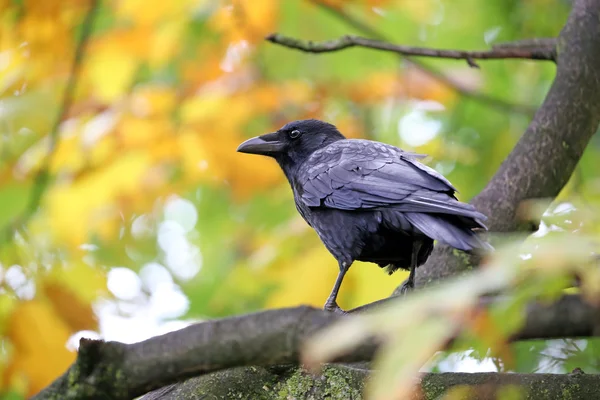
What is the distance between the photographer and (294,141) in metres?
4.84

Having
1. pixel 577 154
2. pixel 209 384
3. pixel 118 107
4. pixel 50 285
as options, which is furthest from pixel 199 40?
pixel 209 384

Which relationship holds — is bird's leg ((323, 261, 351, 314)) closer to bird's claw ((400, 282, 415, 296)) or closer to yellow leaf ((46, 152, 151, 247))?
bird's claw ((400, 282, 415, 296))

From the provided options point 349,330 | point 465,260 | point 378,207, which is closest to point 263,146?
point 378,207

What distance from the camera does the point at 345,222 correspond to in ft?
12.9

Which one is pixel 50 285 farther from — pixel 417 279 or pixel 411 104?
pixel 411 104

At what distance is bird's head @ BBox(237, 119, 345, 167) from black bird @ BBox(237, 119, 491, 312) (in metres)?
0.16

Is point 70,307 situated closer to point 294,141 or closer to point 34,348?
point 34,348

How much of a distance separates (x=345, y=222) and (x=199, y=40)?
2583mm

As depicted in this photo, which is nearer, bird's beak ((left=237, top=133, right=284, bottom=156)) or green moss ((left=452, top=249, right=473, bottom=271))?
green moss ((left=452, top=249, right=473, bottom=271))

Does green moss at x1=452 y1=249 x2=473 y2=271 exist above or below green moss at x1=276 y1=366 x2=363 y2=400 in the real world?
below

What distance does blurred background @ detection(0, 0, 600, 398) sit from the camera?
4.18 meters

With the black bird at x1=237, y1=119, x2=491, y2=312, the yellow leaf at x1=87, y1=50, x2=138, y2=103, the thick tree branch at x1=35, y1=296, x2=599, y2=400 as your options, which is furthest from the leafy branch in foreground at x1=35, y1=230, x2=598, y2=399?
the yellow leaf at x1=87, y1=50, x2=138, y2=103

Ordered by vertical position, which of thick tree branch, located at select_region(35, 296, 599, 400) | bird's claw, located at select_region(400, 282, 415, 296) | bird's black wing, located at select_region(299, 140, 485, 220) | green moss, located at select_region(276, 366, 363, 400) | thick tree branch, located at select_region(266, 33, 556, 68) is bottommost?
bird's claw, located at select_region(400, 282, 415, 296)

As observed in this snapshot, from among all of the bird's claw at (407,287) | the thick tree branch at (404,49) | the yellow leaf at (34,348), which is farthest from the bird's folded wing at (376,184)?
the yellow leaf at (34,348)
